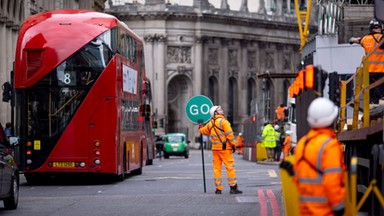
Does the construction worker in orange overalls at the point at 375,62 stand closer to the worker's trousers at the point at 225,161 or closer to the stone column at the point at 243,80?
the worker's trousers at the point at 225,161

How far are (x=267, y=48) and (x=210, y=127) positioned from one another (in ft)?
382

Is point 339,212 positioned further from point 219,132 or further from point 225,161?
point 219,132

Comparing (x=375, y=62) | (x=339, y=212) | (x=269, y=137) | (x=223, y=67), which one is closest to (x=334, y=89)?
(x=375, y=62)

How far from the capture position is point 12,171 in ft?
69.8

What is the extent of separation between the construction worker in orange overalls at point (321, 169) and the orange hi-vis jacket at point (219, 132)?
568 inches

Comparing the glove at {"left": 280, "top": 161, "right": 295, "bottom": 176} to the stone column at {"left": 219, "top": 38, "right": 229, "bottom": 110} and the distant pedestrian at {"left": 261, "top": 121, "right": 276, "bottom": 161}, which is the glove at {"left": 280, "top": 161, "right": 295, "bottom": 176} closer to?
the distant pedestrian at {"left": 261, "top": 121, "right": 276, "bottom": 161}

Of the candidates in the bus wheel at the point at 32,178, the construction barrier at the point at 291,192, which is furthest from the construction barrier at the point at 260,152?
the construction barrier at the point at 291,192

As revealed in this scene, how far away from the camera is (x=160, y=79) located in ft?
417

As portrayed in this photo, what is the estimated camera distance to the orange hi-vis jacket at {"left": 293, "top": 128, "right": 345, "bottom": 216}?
1030 cm

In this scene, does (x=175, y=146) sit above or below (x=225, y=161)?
below

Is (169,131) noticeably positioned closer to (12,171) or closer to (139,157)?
(139,157)

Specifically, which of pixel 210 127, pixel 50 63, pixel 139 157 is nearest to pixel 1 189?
pixel 210 127

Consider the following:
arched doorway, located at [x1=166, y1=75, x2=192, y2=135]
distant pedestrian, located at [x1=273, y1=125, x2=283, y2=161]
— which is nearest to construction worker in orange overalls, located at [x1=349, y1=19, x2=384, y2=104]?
distant pedestrian, located at [x1=273, y1=125, x2=283, y2=161]

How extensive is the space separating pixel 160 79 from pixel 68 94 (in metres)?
96.5
